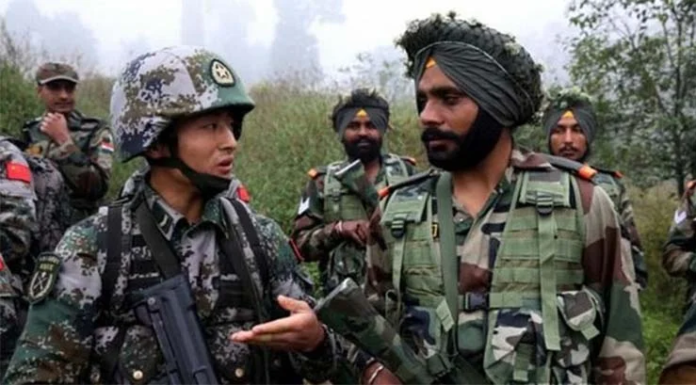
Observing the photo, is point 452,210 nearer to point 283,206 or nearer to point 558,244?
point 558,244

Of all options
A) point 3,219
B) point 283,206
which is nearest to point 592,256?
point 3,219

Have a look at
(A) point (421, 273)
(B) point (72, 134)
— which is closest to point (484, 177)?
(A) point (421, 273)

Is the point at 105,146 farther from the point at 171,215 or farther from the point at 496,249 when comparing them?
the point at 496,249

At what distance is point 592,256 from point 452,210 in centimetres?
43

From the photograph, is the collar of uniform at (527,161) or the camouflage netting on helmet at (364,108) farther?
the camouflage netting on helmet at (364,108)

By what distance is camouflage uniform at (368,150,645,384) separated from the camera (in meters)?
2.56

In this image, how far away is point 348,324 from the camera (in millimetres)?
2439

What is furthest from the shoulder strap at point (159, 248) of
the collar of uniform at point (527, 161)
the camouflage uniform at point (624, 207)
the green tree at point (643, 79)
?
the green tree at point (643, 79)

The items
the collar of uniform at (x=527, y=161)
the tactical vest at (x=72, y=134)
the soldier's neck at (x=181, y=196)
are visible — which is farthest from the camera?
the tactical vest at (x=72, y=134)

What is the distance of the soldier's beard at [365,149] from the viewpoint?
608 cm

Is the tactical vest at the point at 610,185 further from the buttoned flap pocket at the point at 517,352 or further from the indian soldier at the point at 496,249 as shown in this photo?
the buttoned flap pocket at the point at 517,352

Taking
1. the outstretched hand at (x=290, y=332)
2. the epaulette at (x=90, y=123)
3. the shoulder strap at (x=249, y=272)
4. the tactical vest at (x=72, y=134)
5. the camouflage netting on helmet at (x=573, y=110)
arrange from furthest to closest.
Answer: the epaulette at (x=90, y=123) < the tactical vest at (x=72, y=134) < the camouflage netting on helmet at (x=573, y=110) < the shoulder strap at (x=249, y=272) < the outstretched hand at (x=290, y=332)

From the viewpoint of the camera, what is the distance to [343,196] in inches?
234

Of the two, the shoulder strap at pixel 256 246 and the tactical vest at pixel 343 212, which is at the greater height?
the shoulder strap at pixel 256 246
